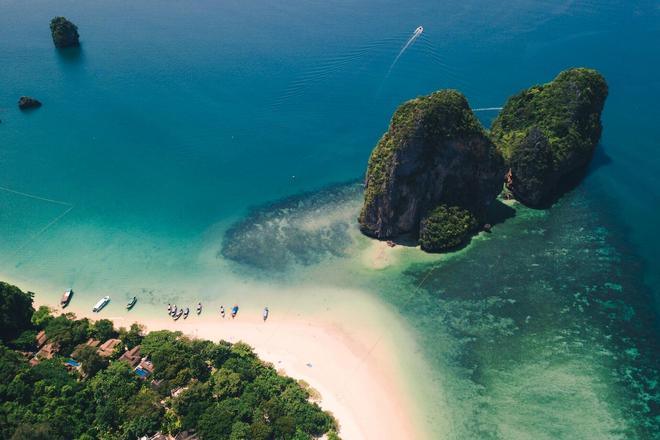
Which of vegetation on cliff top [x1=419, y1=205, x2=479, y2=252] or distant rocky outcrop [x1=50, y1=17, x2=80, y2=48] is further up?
→ distant rocky outcrop [x1=50, y1=17, x2=80, y2=48]

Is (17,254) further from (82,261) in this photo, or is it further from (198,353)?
(198,353)

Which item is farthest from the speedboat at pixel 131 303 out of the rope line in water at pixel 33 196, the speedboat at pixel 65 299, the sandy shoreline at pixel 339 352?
the rope line in water at pixel 33 196

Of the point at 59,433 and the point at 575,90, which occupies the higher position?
the point at 575,90

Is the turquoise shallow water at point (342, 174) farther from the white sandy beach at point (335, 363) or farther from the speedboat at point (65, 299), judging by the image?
the white sandy beach at point (335, 363)

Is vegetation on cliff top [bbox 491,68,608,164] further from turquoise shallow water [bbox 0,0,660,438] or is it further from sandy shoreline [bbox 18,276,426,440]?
sandy shoreline [bbox 18,276,426,440]

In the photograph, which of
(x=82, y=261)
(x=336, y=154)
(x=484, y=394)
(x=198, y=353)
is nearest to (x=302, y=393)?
(x=198, y=353)

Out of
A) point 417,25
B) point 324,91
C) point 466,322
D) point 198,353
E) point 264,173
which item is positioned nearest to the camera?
point 198,353

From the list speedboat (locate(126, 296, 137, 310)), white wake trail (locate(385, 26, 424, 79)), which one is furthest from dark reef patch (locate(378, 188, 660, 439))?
white wake trail (locate(385, 26, 424, 79))
